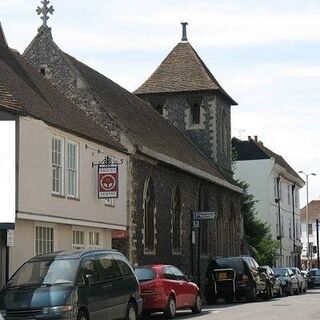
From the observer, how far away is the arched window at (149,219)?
32781mm

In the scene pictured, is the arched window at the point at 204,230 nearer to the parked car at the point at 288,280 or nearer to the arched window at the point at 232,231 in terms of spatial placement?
the parked car at the point at 288,280

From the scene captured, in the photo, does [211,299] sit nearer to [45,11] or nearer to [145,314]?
[145,314]

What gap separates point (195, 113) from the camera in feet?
158

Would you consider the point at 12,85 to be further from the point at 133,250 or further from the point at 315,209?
the point at 315,209

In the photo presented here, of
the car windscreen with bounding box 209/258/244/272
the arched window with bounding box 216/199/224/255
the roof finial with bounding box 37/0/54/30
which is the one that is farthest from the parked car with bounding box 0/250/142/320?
the arched window with bounding box 216/199/224/255

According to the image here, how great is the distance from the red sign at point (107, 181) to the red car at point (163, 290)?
420 centimetres

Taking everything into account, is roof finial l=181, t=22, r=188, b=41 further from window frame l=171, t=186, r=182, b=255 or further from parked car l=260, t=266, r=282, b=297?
parked car l=260, t=266, r=282, b=297

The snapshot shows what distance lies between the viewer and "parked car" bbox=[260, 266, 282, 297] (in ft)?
106

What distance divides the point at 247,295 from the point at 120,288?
12.4 metres

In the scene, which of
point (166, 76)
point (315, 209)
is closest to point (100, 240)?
point (166, 76)

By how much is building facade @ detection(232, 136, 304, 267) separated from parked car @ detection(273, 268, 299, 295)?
2367 cm

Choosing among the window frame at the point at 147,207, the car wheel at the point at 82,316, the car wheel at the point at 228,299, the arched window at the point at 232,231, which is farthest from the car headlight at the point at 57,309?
the arched window at the point at 232,231

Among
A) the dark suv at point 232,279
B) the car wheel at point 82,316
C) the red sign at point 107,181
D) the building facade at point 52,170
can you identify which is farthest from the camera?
the dark suv at point 232,279

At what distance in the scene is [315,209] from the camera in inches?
4240
